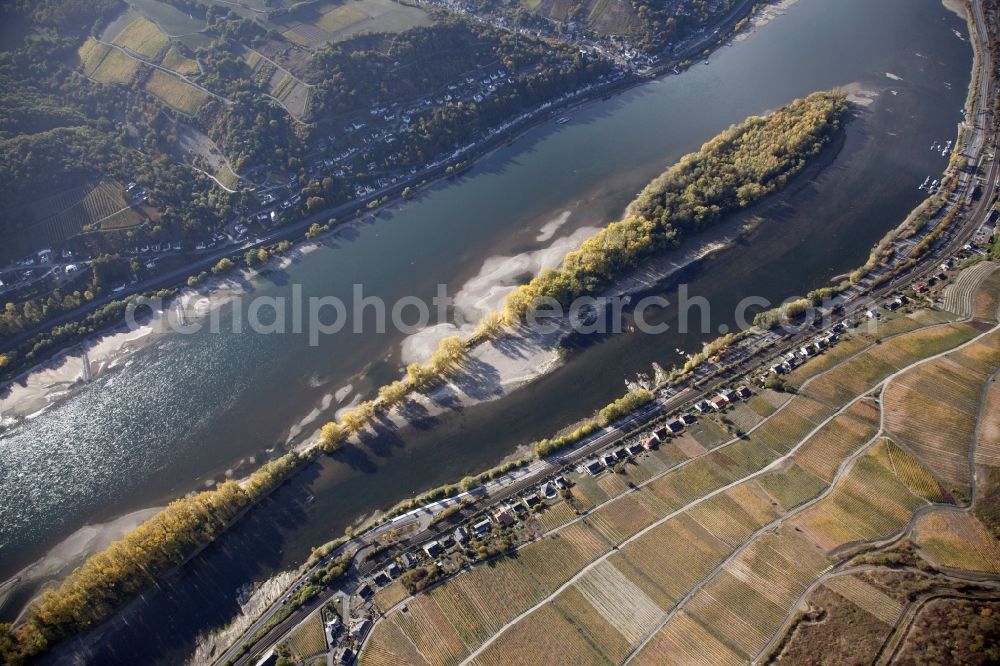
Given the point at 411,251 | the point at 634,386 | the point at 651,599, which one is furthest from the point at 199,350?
the point at 651,599

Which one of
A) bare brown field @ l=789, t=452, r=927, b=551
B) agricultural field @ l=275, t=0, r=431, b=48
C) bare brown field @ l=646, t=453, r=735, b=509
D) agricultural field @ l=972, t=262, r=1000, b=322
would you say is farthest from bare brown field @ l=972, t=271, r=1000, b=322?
agricultural field @ l=275, t=0, r=431, b=48

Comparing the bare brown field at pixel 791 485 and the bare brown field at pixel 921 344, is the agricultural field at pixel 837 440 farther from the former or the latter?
the bare brown field at pixel 921 344

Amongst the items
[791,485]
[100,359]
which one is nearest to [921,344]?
[791,485]

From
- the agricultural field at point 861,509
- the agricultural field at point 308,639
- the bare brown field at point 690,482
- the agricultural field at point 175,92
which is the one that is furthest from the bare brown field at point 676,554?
the agricultural field at point 175,92

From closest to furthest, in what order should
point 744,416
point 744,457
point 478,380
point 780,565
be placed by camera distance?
1. point 780,565
2. point 744,457
3. point 744,416
4. point 478,380

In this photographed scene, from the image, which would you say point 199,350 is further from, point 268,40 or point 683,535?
point 268,40

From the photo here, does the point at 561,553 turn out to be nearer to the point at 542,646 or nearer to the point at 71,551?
the point at 542,646

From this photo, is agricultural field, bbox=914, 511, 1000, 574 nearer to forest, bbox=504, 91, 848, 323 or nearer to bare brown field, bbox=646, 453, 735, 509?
bare brown field, bbox=646, 453, 735, 509
